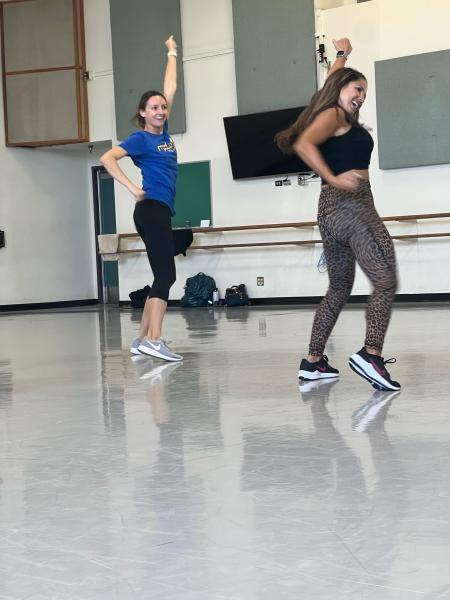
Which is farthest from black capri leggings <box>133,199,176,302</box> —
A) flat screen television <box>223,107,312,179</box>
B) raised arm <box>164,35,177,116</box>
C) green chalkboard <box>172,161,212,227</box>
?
green chalkboard <box>172,161,212,227</box>

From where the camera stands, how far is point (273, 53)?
1154cm

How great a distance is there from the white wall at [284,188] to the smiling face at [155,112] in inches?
247

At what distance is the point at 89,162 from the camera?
14.7 metres

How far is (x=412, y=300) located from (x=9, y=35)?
22.2 feet

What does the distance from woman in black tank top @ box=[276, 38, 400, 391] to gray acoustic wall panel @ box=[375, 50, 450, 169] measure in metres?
7.00

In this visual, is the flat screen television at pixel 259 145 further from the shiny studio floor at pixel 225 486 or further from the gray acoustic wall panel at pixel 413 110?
the shiny studio floor at pixel 225 486

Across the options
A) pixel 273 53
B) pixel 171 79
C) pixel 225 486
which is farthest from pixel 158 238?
pixel 273 53

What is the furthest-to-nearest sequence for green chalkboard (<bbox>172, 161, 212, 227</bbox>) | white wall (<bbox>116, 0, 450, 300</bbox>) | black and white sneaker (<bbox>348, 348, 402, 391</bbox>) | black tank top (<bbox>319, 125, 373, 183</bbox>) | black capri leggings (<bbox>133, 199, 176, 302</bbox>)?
green chalkboard (<bbox>172, 161, 212, 227</bbox>)
white wall (<bbox>116, 0, 450, 300</bbox>)
black capri leggings (<bbox>133, 199, 176, 302</bbox>)
black tank top (<bbox>319, 125, 373, 183</bbox>)
black and white sneaker (<bbox>348, 348, 402, 391</bbox>)

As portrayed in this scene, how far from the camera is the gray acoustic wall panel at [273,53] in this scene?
11.3 meters

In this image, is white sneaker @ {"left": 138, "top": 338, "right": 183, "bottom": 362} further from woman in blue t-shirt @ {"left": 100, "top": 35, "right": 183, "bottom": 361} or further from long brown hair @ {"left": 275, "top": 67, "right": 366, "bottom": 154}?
long brown hair @ {"left": 275, "top": 67, "right": 366, "bottom": 154}

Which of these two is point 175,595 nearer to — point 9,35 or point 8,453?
point 8,453

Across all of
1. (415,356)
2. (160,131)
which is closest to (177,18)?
(160,131)

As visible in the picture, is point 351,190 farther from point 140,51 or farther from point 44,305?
point 44,305

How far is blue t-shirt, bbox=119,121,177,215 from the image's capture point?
16.3 feet
